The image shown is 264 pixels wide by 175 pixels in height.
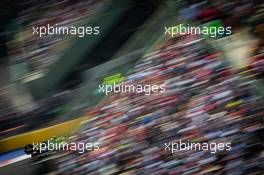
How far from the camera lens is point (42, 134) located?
3691 millimetres

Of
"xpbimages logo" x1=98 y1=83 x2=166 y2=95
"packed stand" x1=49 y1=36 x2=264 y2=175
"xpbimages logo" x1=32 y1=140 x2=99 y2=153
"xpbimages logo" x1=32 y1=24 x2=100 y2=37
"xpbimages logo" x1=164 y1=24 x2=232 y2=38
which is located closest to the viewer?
"packed stand" x1=49 y1=36 x2=264 y2=175

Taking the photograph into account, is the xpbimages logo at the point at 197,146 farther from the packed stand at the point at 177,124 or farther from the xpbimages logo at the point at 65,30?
the xpbimages logo at the point at 65,30

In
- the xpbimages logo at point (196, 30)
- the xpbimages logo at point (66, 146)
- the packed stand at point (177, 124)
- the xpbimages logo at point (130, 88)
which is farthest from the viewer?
the xpbimages logo at point (196, 30)

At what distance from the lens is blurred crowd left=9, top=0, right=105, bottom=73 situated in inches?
172

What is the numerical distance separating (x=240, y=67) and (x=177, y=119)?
29.4 inches

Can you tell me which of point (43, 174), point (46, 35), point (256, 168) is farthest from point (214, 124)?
point (46, 35)

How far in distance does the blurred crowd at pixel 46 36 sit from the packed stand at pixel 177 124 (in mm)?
856

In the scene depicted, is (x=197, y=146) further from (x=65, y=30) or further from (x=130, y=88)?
(x=65, y=30)

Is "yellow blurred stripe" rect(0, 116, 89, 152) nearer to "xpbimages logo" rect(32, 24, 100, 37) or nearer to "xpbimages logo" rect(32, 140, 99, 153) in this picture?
"xpbimages logo" rect(32, 140, 99, 153)

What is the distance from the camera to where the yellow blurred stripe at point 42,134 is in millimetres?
3666

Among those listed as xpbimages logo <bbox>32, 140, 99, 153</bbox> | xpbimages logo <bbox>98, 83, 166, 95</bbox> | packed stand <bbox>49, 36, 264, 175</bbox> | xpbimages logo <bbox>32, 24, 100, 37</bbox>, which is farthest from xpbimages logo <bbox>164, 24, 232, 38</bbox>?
xpbimages logo <bbox>32, 140, 99, 153</bbox>

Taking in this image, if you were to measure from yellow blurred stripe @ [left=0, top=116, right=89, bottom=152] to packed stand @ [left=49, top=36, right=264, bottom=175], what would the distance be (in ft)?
0.28

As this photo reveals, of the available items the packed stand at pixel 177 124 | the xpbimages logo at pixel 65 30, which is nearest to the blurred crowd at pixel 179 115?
the packed stand at pixel 177 124

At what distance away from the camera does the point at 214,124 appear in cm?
349
